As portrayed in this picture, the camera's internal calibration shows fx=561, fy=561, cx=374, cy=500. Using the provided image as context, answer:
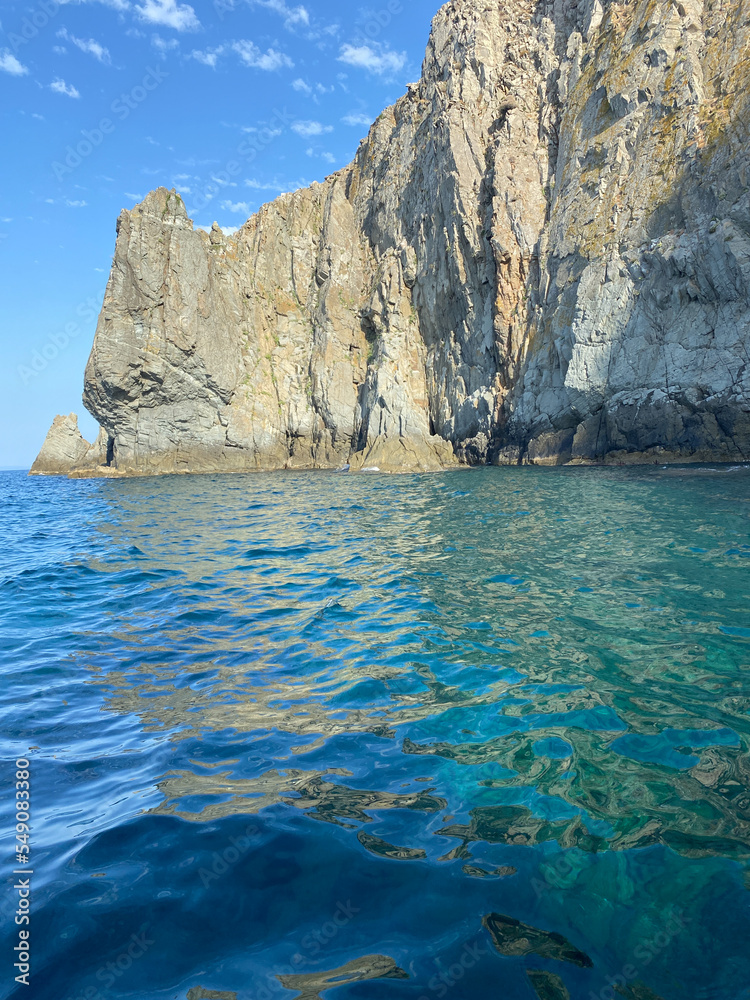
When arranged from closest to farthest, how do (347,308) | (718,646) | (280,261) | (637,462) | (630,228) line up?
(718,646), (637,462), (630,228), (347,308), (280,261)

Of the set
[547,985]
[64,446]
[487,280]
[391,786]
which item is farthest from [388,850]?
[64,446]

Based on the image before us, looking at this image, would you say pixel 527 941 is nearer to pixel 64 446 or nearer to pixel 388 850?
pixel 388 850

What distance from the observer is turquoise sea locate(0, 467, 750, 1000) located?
2.39 meters

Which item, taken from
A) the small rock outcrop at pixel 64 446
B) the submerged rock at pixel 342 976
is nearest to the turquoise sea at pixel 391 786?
the submerged rock at pixel 342 976

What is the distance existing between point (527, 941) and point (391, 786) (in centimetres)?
127

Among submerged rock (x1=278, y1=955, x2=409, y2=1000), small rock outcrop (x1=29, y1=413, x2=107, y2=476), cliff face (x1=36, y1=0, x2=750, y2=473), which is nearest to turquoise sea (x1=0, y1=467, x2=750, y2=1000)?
submerged rock (x1=278, y1=955, x2=409, y2=1000)

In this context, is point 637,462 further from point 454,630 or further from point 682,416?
point 454,630

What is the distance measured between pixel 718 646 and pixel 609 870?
3293 mm

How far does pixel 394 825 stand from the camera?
321 centimetres

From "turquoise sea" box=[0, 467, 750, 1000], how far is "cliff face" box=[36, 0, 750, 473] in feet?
69.1

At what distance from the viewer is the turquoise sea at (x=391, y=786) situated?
239cm

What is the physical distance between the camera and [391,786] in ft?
11.8

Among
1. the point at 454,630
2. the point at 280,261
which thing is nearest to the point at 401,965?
the point at 454,630

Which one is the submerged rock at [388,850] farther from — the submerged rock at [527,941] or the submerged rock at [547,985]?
the submerged rock at [547,985]
